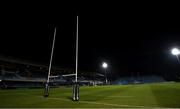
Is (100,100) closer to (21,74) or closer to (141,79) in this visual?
(21,74)

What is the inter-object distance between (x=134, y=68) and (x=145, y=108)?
242 feet

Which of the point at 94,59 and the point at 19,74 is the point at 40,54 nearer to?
the point at 19,74

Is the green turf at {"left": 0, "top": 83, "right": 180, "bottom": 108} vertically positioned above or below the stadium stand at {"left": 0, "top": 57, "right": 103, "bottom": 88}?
below

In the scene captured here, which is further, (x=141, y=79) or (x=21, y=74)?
(x=141, y=79)

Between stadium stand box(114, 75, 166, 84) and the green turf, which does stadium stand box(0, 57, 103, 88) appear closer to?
the green turf

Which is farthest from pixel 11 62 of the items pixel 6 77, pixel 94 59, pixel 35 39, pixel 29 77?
pixel 94 59

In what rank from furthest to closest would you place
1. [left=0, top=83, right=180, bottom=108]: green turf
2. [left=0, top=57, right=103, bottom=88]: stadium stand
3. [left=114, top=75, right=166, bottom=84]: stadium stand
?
[left=114, top=75, right=166, bottom=84]: stadium stand < [left=0, top=57, right=103, bottom=88]: stadium stand < [left=0, top=83, right=180, bottom=108]: green turf

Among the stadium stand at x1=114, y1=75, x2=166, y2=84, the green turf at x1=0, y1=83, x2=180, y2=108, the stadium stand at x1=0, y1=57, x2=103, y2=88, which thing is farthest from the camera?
the stadium stand at x1=114, y1=75, x2=166, y2=84

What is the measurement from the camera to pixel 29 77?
43.2 metres

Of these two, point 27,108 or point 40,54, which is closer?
point 27,108

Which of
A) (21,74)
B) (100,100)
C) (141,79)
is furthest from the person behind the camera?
(141,79)

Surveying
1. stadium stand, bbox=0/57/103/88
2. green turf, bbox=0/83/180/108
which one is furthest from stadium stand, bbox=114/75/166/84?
green turf, bbox=0/83/180/108

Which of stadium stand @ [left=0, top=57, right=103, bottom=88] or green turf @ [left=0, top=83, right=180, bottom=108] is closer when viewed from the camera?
green turf @ [left=0, top=83, right=180, bottom=108]

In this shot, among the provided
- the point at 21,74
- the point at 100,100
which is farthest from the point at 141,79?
the point at 100,100
